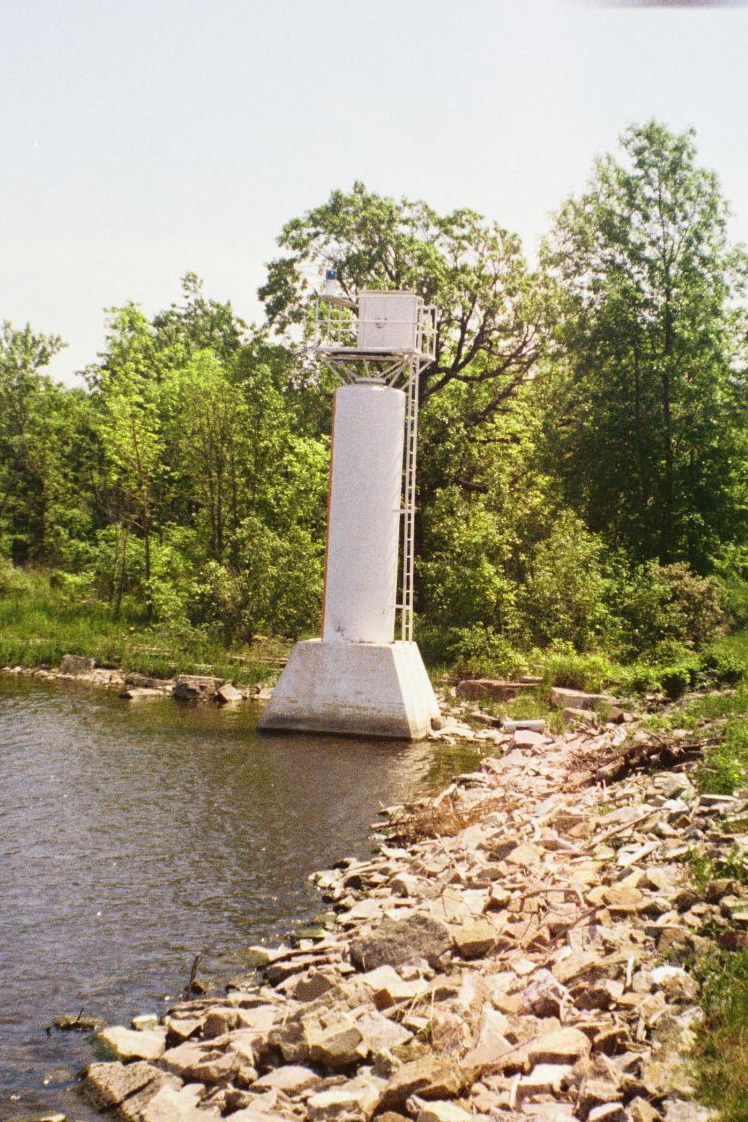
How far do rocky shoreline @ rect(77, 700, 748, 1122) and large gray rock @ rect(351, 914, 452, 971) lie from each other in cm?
2

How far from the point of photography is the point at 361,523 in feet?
73.0

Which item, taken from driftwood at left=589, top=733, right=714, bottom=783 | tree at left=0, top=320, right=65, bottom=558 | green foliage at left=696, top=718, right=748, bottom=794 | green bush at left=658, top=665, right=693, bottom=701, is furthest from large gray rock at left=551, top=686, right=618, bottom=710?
tree at left=0, top=320, right=65, bottom=558

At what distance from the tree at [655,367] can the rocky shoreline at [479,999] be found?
24741mm

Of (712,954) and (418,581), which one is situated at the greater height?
(418,581)

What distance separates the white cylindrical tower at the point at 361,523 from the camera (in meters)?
22.1

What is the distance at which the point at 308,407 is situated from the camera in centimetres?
3841

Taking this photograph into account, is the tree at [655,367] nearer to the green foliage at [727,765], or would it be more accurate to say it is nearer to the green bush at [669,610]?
the green bush at [669,610]

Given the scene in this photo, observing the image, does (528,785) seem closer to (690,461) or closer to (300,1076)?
(300,1076)

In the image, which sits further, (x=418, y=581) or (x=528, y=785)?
(x=418, y=581)

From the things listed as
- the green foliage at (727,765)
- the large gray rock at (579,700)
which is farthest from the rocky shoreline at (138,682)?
the green foliage at (727,765)

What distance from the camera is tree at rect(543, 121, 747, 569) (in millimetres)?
35094

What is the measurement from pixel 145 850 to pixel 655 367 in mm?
27365

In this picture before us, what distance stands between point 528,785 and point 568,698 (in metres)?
7.72

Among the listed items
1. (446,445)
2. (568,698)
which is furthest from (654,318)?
(568,698)
